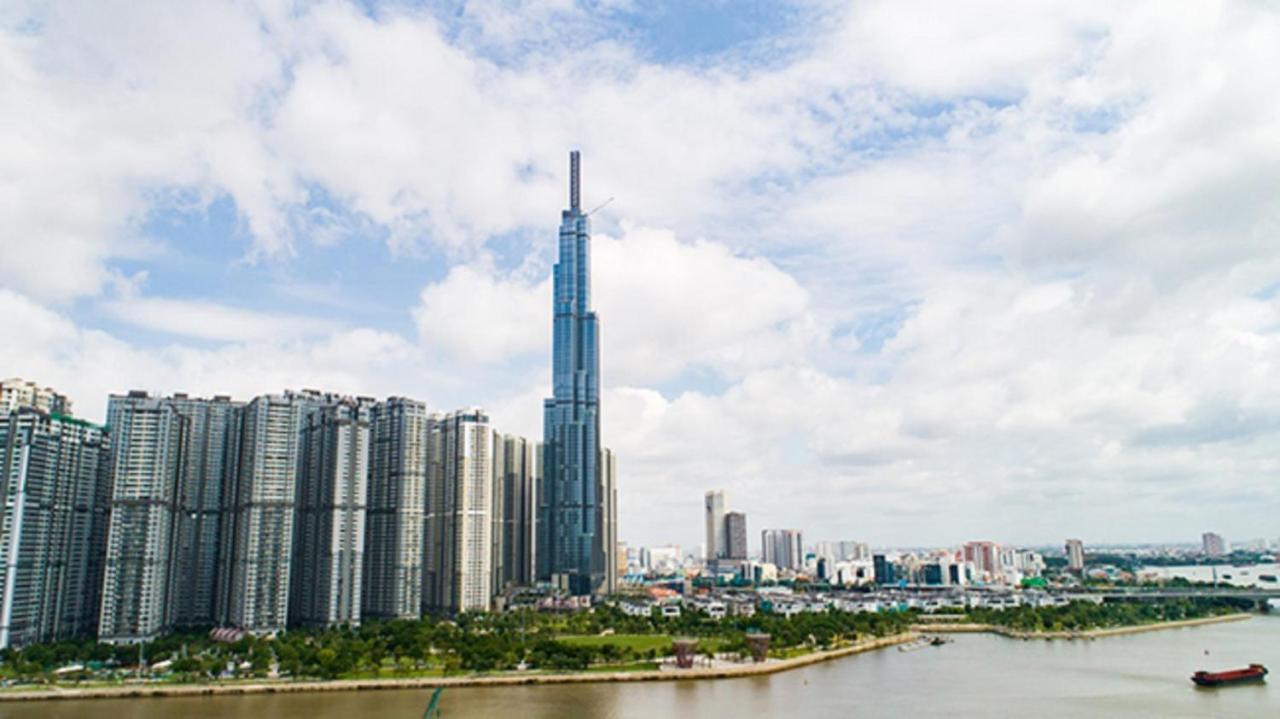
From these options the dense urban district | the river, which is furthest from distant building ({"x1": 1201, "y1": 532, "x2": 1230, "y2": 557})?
the river

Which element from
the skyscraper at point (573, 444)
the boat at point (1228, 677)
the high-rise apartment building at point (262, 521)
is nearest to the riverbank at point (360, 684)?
the high-rise apartment building at point (262, 521)

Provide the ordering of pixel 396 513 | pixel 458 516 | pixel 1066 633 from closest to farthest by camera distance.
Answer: pixel 1066 633, pixel 396 513, pixel 458 516

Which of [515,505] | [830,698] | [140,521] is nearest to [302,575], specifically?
[140,521]

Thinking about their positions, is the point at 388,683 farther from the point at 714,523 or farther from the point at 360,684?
the point at 714,523

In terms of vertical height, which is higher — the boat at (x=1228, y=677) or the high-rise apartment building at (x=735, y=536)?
the high-rise apartment building at (x=735, y=536)

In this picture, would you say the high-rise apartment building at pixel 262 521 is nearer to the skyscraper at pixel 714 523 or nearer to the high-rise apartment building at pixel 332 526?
the high-rise apartment building at pixel 332 526

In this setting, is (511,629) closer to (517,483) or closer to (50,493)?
(50,493)
